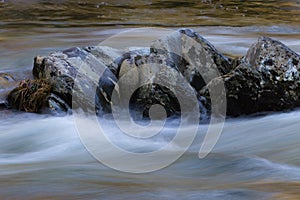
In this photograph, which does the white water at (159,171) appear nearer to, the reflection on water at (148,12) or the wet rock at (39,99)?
the wet rock at (39,99)

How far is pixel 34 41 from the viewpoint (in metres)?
11.2

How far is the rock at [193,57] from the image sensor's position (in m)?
7.27

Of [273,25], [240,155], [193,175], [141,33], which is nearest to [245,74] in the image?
[240,155]

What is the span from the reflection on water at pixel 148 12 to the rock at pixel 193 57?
595 centimetres

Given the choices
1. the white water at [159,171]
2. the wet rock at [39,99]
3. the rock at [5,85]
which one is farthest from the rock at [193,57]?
the rock at [5,85]

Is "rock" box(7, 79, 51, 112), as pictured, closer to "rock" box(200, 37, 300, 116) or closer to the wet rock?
the wet rock

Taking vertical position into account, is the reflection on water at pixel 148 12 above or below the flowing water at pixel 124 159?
above

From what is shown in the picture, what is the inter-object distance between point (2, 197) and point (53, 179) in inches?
22.3

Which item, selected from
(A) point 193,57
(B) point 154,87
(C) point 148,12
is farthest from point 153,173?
(C) point 148,12

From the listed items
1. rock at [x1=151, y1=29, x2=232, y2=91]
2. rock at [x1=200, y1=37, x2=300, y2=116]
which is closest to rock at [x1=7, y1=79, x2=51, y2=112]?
rock at [x1=151, y1=29, x2=232, y2=91]

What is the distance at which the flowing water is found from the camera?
4.16 meters

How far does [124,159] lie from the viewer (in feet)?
19.0

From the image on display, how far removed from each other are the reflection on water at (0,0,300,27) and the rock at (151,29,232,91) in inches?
234

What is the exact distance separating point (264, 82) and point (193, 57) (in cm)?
100
